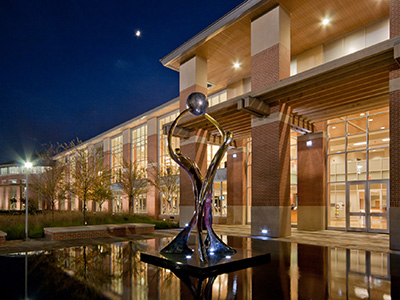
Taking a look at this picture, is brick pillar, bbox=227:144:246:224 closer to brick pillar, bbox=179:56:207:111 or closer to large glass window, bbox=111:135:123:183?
brick pillar, bbox=179:56:207:111

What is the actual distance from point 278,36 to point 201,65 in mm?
7161

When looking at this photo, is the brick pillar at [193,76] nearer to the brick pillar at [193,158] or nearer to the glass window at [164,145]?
the brick pillar at [193,158]

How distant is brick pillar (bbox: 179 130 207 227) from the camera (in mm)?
20984

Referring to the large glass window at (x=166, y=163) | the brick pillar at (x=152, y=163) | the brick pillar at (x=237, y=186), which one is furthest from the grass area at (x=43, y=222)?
the brick pillar at (x=152, y=163)

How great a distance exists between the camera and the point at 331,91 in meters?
14.0

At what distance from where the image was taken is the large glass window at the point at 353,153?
56.4 ft

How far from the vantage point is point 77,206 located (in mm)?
50938

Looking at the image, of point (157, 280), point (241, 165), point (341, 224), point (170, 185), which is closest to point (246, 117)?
point (241, 165)

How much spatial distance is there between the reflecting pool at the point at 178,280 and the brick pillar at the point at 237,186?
13.4 metres

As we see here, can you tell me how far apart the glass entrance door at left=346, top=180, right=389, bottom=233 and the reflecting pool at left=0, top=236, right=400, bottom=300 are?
24.7 ft

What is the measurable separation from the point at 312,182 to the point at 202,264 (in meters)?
13.7

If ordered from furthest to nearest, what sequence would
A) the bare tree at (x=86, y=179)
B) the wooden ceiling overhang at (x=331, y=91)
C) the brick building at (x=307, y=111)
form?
the bare tree at (x=86, y=179) → the brick building at (x=307, y=111) → the wooden ceiling overhang at (x=331, y=91)

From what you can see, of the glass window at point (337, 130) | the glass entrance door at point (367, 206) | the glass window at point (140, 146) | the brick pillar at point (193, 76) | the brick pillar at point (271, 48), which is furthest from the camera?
the glass window at point (140, 146)

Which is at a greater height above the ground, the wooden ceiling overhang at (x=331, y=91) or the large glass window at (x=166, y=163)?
the wooden ceiling overhang at (x=331, y=91)
